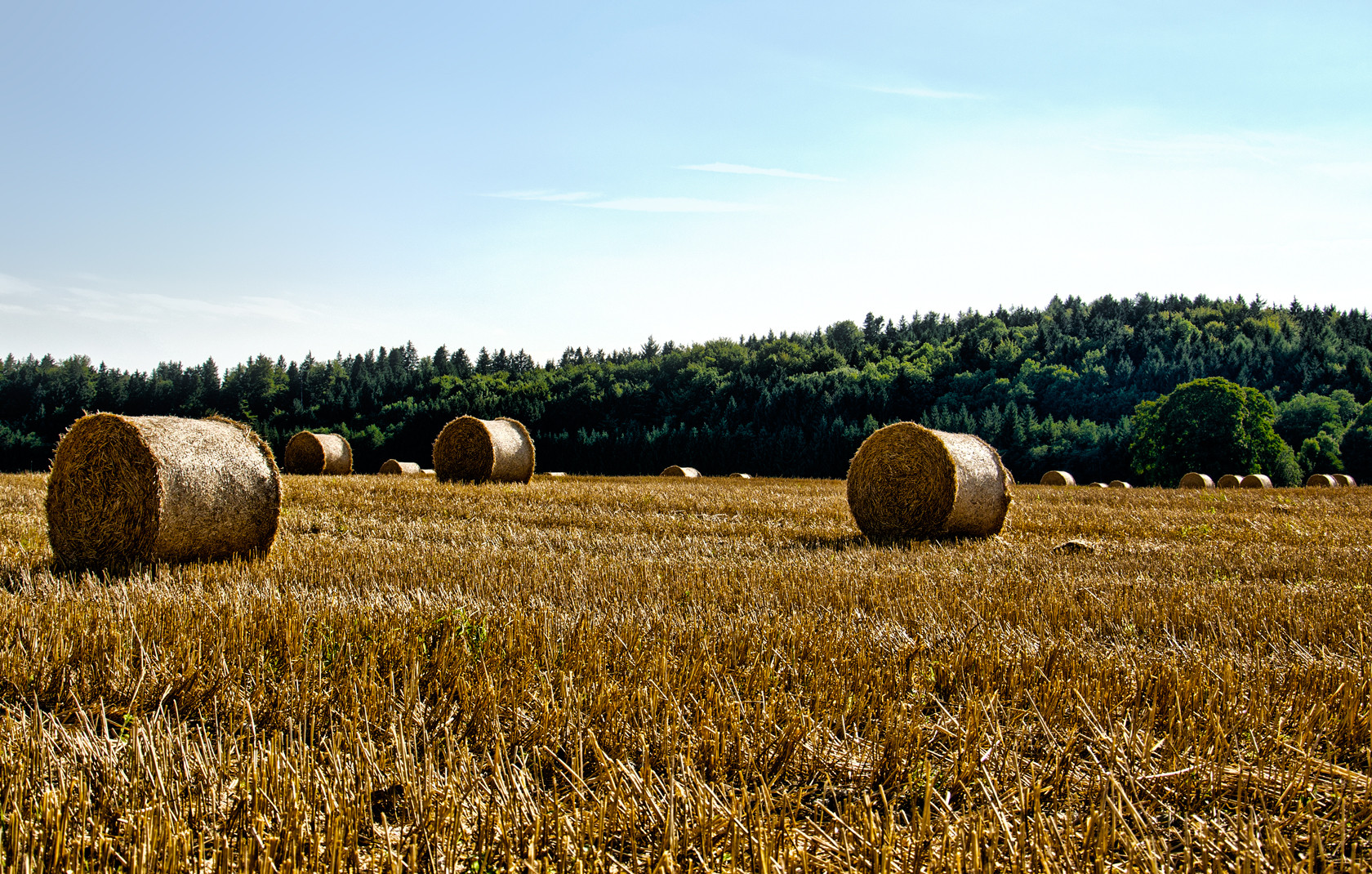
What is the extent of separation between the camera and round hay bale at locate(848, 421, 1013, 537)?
12.0 m

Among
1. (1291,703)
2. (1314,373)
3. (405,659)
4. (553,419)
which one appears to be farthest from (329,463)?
(1314,373)

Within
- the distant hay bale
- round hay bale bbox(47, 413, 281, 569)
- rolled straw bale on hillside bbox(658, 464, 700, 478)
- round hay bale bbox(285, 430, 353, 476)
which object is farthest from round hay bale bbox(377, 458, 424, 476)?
round hay bale bbox(47, 413, 281, 569)

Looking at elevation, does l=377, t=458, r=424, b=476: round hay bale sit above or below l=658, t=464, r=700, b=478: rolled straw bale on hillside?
above

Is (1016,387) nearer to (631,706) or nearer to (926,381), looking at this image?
(926,381)

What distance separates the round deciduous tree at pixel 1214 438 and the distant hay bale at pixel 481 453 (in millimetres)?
42784

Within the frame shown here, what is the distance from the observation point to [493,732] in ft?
11.2

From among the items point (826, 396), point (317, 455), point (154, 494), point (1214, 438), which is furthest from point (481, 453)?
point (826, 396)

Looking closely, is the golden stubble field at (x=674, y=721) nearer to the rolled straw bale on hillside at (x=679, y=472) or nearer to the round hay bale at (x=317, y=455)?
the round hay bale at (x=317, y=455)

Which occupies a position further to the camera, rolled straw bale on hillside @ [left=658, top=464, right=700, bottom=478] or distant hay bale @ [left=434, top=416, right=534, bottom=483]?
rolled straw bale on hillside @ [left=658, top=464, right=700, bottom=478]

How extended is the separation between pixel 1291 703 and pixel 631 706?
3.02m

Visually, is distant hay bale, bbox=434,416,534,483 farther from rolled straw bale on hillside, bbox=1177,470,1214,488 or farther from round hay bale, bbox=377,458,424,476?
rolled straw bale on hillside, bbox=1177,470,1214,488

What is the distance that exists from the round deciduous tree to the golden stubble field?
48.9m

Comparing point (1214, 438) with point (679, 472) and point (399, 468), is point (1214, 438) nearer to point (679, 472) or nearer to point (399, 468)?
point (679, 472)

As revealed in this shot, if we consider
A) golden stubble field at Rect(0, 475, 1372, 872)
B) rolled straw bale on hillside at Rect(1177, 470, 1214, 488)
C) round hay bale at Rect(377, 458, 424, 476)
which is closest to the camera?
golden stubble field at Rect(0, 475, 1372, 872)
